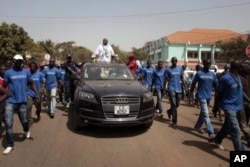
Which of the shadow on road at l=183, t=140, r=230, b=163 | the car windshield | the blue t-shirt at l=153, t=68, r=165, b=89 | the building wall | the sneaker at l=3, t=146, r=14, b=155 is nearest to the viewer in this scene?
the sneaker at l=3, t=146, r=14, b=155

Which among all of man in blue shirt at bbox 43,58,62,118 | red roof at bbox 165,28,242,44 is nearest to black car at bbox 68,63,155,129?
man in blue shirt at bbox 43,58,62,118

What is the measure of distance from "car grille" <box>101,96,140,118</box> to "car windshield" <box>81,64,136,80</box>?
159 cm

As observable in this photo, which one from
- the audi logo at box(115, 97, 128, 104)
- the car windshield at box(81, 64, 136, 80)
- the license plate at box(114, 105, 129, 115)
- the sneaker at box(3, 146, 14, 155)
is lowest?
the sneaker at box(3, 146, 14, 155)

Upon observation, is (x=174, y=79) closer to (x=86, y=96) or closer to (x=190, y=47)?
(x=86, y=96)

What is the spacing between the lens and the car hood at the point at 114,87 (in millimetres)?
7372

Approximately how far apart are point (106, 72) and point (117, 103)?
6.40ft

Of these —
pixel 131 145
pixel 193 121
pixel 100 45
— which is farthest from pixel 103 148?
pixel 100 45

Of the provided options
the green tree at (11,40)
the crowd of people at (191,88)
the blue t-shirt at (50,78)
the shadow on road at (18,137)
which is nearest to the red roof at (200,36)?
the green tree at (11,40)

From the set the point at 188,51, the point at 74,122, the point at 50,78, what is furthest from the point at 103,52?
the point at 188,51

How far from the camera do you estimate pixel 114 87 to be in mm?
7672

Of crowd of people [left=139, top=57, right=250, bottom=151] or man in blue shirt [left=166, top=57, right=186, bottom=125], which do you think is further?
man in blue shirt [left=166, top=57, right=186, bottom=125]

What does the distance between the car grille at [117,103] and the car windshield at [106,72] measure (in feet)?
5.23

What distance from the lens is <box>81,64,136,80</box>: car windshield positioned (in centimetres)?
882

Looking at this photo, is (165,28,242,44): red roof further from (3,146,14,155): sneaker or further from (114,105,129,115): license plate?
(3,146,14,155): sneaker
